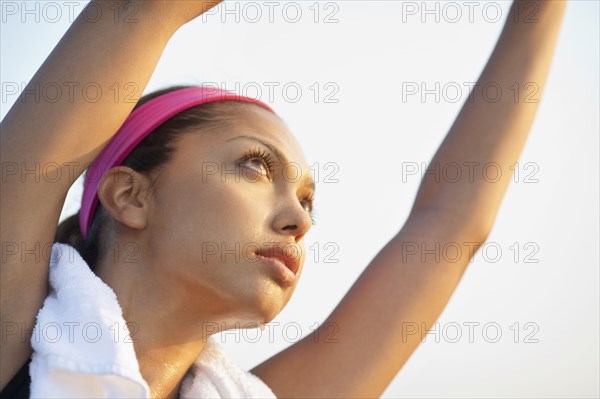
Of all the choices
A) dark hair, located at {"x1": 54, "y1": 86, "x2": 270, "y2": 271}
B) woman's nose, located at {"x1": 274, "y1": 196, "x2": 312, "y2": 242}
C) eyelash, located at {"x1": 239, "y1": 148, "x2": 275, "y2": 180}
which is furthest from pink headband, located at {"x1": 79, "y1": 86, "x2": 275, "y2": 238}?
woman's nose, located at {"x1": 274, "y1": 196, "x2": 312, "y2": 242}

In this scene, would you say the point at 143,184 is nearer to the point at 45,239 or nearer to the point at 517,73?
the point at 45,239

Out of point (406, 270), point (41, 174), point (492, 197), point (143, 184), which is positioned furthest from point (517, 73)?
point (41, 174)

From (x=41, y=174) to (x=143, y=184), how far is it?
1.15ft

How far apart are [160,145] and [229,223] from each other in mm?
319

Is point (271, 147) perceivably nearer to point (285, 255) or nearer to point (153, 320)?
point (285, 255)

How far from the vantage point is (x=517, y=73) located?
7.95ft

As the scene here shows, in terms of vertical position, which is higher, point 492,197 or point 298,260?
point 492,197

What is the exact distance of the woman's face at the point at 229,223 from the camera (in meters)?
1.86

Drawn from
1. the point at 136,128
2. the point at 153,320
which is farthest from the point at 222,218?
the point at 136,128

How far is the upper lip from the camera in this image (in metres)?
1.89

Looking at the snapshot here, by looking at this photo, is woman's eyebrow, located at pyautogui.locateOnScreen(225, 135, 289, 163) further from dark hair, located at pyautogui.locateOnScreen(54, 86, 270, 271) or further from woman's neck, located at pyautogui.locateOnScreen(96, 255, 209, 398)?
woman's neck, located at pyautogui.locateOnScreen(96, 255, 209, 398)

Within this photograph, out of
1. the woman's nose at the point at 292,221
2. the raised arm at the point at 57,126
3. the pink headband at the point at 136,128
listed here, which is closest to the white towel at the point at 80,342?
the raised arm at the point at 57,126

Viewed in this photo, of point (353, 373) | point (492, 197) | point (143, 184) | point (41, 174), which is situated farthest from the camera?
point (492, 197)

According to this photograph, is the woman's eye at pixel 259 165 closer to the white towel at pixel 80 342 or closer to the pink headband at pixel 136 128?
the pink headband at pixel 136 128
